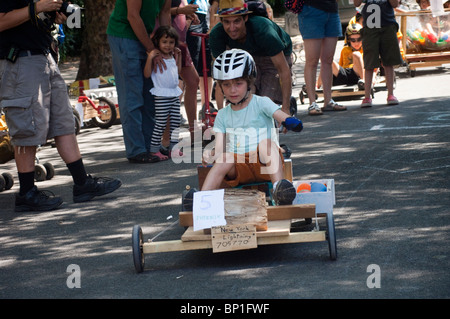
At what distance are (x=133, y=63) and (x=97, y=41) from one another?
334 inches

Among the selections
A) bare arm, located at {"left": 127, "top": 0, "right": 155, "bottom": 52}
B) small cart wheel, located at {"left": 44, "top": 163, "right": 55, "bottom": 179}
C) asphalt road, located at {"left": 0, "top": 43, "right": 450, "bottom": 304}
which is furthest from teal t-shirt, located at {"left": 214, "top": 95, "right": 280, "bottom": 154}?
small cart wheel, located at {"left": 44, "top": 163, "right": 55, "bottom": 179}

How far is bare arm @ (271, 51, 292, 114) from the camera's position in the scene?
794 cm

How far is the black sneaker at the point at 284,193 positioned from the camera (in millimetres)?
5586

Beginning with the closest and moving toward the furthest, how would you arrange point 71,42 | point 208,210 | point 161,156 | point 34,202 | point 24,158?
1. point 208,210
2. point 24,158
3. point 34,202
4. point 161,156
5. point 71,42

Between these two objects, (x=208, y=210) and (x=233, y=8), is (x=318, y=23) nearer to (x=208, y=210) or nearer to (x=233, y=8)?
(x=233, y=8)

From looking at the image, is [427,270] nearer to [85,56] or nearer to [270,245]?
[270,245]

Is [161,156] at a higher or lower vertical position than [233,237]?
lower

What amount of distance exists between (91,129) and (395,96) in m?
4.71

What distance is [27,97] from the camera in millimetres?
7289

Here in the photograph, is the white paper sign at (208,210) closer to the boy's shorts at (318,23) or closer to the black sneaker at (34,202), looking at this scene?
the black sneaker at (34,202)

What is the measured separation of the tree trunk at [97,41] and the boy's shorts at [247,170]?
11.8 m

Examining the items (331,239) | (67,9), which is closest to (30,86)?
(67,9)

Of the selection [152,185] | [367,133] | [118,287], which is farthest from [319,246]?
[367,133]

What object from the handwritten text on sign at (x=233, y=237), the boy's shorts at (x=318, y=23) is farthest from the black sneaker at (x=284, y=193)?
the boy's shorts at (x=318, y=23)
